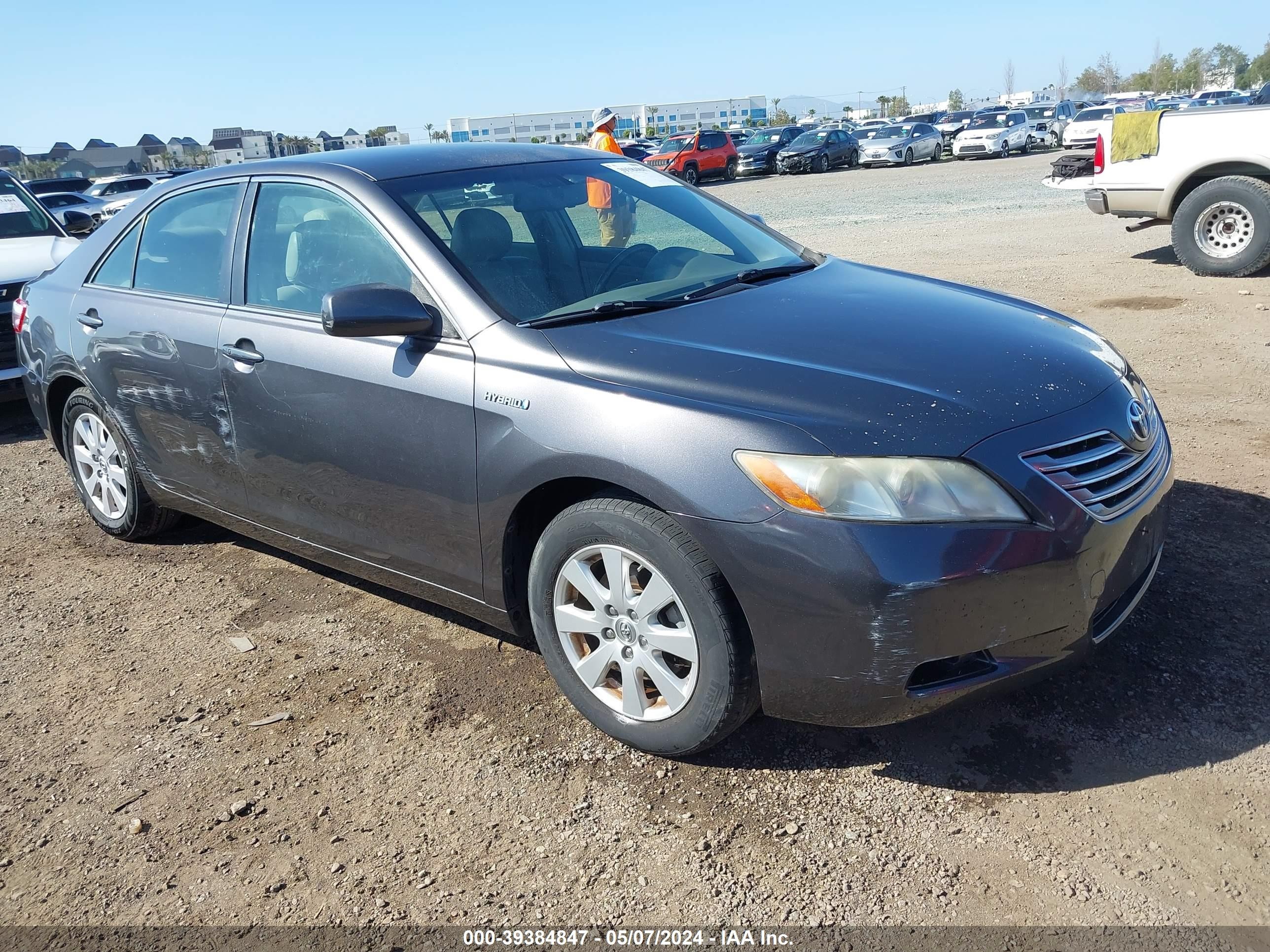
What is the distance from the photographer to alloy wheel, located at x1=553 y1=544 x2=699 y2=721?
282cm

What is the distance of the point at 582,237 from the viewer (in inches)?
148

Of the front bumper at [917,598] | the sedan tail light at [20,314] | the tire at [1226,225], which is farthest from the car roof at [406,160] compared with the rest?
the tire at [1226,225]

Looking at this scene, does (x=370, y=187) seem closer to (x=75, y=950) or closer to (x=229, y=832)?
(x=229, y=832)

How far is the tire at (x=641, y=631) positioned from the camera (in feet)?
8.86

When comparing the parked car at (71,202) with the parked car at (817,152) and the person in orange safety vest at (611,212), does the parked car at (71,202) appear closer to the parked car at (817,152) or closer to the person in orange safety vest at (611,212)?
the parked car at (817,152)

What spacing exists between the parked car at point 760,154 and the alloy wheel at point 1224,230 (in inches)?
1026

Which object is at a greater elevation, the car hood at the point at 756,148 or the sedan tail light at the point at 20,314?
the car hood at the point at 756,148

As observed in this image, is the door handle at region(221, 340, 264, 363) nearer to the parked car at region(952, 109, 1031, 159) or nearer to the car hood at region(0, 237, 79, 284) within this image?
the car hood at region(0, 237, 79, 284)

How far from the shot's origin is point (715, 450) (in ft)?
8.63

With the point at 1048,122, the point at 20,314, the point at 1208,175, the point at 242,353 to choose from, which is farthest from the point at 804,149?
the point at 242,353

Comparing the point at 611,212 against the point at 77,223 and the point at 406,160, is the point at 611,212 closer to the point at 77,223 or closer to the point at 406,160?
the point at 406,160

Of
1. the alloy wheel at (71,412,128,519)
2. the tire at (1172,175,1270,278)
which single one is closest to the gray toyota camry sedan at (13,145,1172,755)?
the alloy wheel at (71,412,128,519)

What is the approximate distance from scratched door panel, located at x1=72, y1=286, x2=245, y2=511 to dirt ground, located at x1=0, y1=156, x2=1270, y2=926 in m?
0.55

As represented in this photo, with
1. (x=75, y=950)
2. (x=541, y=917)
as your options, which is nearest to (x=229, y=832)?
(x=75, y=950)
